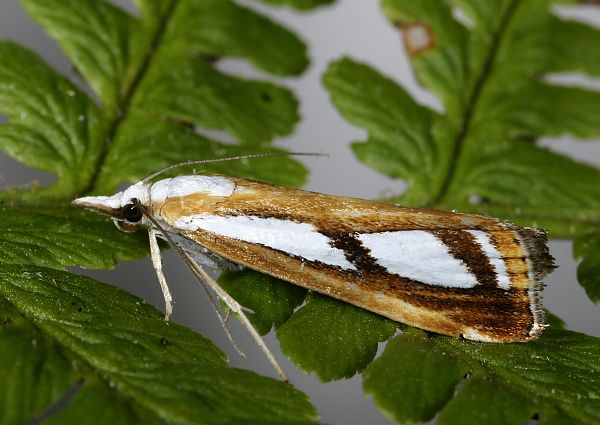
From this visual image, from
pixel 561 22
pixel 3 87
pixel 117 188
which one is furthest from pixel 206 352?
pixel 561 22

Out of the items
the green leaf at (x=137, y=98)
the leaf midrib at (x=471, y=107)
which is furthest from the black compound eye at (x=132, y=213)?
the leaf midrib at (x=471, y=107)

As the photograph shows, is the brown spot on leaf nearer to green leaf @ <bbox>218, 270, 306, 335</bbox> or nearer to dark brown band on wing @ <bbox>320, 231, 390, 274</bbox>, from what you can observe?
dark brown band on wing @ <bbox>320, 231, 390, 274</bbox>

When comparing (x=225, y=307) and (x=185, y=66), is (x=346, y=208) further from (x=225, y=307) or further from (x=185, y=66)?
(x=185, y=66)

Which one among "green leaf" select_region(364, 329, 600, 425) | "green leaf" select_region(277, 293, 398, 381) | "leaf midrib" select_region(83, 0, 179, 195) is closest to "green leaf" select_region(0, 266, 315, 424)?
"green leaf" select_region(277, 293, 398, 381)

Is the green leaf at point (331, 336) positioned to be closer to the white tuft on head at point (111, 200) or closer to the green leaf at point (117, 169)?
the green leaf at point (117, 169)

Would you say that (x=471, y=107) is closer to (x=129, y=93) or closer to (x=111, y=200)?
(x=129, y=93)
